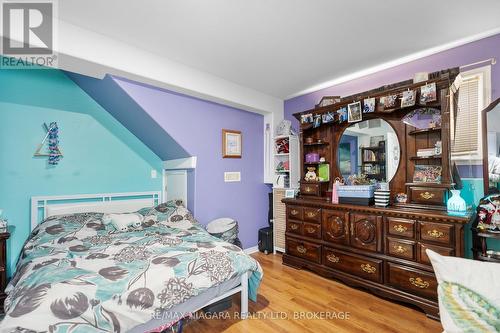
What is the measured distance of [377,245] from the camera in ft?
7.90

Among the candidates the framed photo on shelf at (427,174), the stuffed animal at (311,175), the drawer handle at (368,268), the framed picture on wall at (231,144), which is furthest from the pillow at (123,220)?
the framed photo on shelf at (427,174)

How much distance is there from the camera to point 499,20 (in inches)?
78.9

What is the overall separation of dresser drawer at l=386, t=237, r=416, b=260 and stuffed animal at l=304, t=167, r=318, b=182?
1.20 metres

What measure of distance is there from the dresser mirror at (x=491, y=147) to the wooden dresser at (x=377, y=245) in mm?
567

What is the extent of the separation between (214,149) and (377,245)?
235 centimetres

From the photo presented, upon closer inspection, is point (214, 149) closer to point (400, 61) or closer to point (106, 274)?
point (106, 274)

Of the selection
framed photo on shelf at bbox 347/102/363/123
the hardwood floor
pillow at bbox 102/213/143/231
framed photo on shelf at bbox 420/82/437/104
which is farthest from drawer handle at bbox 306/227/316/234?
pillow at bbox 102/213/143/231

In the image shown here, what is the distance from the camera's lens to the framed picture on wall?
11.6 feet

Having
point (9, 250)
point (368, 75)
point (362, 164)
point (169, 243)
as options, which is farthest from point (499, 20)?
point (9, 250)

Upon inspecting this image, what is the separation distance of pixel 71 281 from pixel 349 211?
8.25 ft

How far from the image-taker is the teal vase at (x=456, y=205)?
201cm

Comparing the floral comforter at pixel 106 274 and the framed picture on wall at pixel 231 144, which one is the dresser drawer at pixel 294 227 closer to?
the floral comforter at pixel 106 274

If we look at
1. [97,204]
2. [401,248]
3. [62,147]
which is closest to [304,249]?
[401,248]

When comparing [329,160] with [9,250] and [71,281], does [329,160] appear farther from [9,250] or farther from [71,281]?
[9,250]
